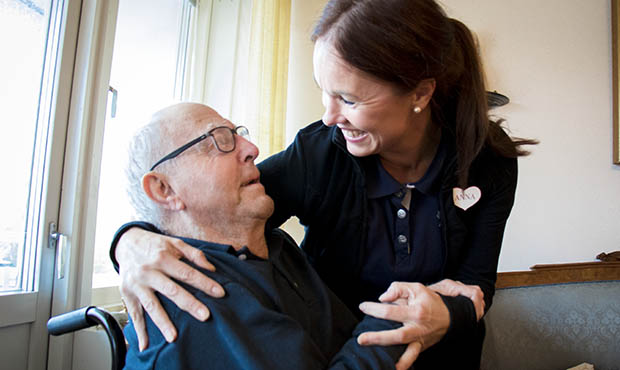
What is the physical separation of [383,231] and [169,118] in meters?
0.67

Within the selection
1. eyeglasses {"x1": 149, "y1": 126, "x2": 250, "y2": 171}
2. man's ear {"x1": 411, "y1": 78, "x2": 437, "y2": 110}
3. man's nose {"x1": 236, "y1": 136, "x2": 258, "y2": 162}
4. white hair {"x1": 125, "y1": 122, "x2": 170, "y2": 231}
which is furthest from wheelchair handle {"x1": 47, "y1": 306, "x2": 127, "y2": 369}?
man's ear {"x1": 411, "y1": 78, "x2": 437, "y2": 110}

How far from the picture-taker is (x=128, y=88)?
2.09 m

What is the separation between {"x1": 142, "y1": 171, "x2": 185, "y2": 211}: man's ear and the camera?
957 millimetres

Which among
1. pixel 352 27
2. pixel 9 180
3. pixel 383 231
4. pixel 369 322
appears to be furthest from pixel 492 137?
pixel 9 180

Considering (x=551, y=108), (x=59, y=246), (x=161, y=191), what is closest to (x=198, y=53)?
(x=59, y=246)

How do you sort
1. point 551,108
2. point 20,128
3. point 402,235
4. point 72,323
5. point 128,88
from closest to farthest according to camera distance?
point 72,323, point 402,235, point 20,128, point 128,88, point 551,108

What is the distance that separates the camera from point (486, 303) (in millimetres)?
1229

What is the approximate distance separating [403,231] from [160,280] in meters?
0.68

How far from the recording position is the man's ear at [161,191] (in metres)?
0.96

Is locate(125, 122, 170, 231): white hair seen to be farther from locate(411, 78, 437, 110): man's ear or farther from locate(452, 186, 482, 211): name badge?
locate(452, 186, 482, 211): name badge

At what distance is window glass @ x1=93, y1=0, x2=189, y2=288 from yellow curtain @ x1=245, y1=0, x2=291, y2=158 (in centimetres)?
51

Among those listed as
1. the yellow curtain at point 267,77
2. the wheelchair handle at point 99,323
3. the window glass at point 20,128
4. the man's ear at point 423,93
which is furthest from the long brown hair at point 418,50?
the yellow curtain at point 267,77

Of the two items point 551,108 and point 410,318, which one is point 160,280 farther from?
point 551,108

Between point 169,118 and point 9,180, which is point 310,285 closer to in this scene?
point 169,118
